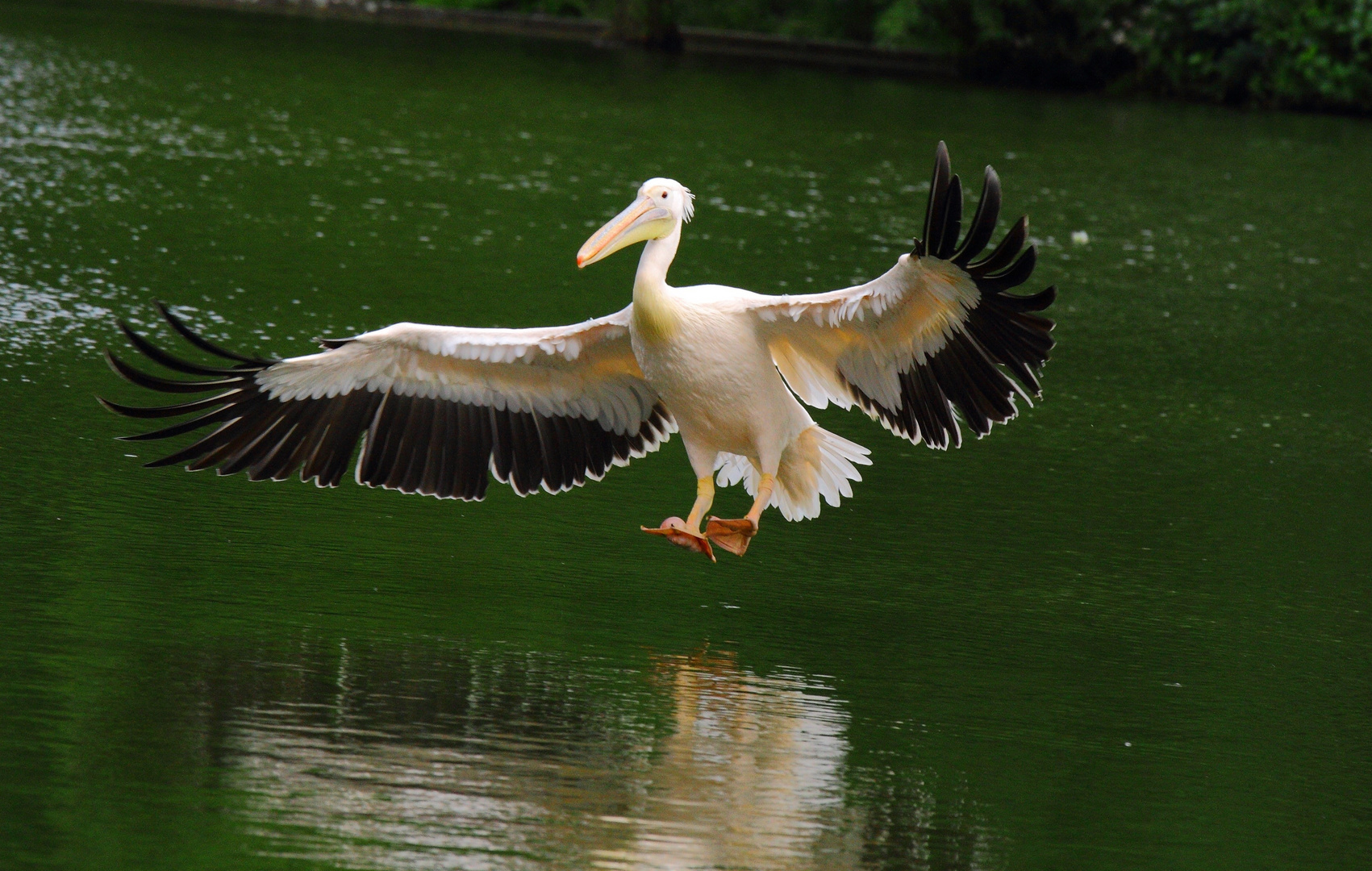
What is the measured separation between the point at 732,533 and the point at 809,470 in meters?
0.63

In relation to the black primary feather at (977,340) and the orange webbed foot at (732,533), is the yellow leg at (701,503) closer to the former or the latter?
the orange webbed foot at (732,533)

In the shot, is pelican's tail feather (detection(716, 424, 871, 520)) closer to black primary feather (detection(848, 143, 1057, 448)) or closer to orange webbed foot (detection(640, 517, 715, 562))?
black primary feather (detection(848, 143, 1057, 448))

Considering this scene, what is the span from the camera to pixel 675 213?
22.7 ft

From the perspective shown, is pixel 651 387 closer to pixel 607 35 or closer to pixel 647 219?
pixel 647 219

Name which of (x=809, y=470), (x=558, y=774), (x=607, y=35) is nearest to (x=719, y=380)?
(x=809, y=470)

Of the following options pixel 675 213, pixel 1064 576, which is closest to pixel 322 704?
pixel 675 213

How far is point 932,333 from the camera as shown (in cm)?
663

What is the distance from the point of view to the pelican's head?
6.75m

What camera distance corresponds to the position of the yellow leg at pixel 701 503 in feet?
23.0

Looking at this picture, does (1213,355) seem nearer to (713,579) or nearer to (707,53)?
(713,579)

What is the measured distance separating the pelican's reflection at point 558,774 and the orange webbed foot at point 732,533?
23.8 inches

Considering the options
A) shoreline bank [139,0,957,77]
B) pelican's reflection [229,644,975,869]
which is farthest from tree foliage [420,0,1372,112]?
pelican's reflection [229,644,975,869]

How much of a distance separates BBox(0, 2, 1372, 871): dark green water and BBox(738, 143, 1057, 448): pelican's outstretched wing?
991mm

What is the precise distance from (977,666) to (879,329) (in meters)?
1.38
